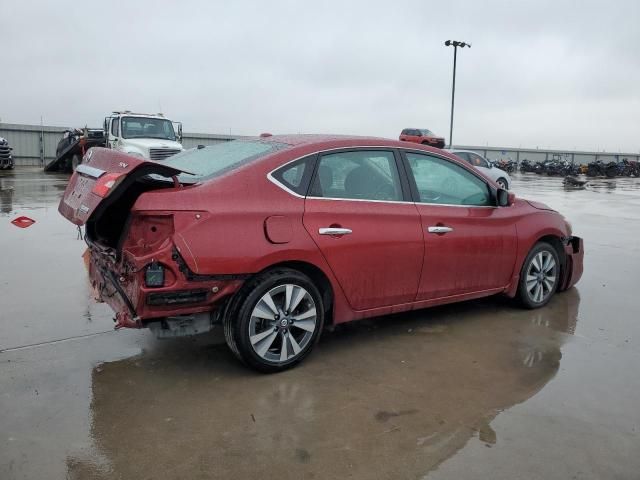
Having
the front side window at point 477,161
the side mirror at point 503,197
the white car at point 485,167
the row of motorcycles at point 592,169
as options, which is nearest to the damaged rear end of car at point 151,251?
the side mirror at point 503,197

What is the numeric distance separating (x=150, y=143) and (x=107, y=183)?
13165 mm

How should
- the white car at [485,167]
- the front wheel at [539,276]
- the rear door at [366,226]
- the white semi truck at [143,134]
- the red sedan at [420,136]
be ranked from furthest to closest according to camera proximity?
the red sedan at [420,136] < the white car at [485,167] < the white semi truck at [143,134] < the front wheel at [539,276] < the rear door at [366,226]

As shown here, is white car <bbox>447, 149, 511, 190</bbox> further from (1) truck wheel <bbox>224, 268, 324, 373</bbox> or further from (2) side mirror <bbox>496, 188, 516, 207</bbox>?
(1) truck wheel <bbox>224, 268, 324, 373</bbox>

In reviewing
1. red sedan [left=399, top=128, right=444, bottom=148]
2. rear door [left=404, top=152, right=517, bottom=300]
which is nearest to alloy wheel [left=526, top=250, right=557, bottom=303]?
rear door [left=404, top=152, right=517, bottom=300]

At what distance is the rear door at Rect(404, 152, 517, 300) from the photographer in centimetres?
441

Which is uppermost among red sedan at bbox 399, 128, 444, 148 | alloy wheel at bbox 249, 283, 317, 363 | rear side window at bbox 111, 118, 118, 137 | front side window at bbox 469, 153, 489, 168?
red sedan at bbox 399, 128, 444, 148

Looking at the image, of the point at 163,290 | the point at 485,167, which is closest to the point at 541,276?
the point at 163,290

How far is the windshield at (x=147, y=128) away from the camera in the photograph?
16422mm

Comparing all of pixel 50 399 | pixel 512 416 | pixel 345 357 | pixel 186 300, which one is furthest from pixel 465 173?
pixel 50 399

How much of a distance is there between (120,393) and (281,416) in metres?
1.05

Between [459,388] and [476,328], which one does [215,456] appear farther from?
[476,328]

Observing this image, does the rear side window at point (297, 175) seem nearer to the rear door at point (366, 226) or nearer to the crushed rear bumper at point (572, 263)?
the rear door at point (366, 226)

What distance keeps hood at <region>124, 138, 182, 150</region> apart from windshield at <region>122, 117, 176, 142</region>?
25 cm

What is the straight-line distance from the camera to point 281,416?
3.20 meters
